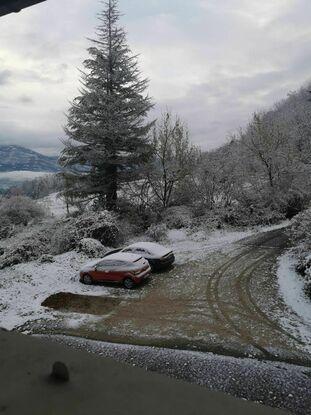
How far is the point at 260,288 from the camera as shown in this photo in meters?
16.9

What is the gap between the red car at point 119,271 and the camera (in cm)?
1822

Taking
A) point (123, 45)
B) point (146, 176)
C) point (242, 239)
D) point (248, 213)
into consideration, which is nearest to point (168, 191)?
point (146, 176)

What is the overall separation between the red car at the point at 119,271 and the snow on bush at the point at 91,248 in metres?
4.60

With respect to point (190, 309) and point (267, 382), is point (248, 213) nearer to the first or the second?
point (190, 309)

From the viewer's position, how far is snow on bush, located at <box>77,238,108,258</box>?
78.8ft

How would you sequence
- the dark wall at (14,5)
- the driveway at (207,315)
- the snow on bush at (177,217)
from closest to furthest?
the dark wall at (14,5) < the driveway at (207,315) < the snow on bush at (177,217)

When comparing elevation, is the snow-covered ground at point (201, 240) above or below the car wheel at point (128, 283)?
above

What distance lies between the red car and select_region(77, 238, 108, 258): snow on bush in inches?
181

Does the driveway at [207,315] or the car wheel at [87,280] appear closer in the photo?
the driveway at [207,315]

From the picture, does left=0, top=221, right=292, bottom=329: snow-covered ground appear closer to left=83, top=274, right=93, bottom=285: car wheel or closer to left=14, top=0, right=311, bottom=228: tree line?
left=83, top=274, right=93, bottom=285: car wheel

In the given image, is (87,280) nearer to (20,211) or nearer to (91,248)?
(91,248)

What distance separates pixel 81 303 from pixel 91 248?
7661mm

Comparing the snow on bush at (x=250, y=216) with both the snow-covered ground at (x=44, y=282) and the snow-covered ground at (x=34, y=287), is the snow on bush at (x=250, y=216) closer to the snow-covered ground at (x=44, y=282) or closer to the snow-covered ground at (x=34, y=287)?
the snow-covered ground at (x=44, y=282)

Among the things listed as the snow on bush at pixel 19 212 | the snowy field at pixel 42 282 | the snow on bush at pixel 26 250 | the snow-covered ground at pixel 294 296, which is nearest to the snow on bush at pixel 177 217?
the snowy field at pixel 42 282
